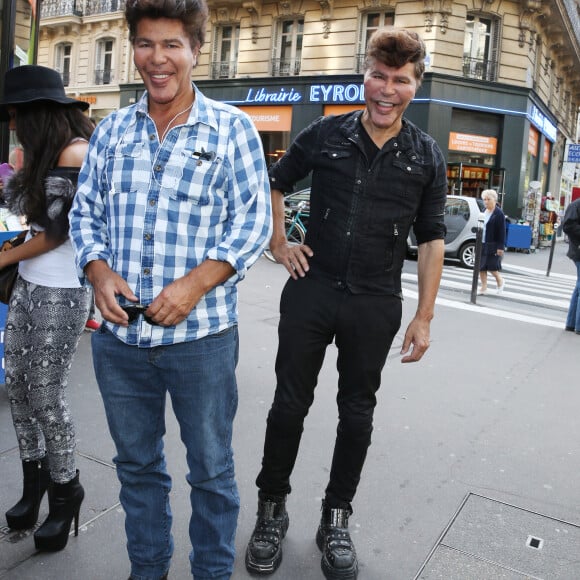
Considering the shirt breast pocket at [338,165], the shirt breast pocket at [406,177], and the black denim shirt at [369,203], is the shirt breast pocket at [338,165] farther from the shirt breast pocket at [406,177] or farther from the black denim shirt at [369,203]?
the shirt breast pocket at [406,177]

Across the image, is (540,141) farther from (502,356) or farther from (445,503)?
(445,503)

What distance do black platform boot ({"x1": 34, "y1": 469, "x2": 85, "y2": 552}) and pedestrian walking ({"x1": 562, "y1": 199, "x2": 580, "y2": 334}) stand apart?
6.49 meters

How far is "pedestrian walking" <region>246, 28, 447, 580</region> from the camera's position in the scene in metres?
2.55

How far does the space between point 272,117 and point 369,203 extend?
21523 millimetres

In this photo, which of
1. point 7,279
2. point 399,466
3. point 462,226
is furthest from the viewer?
point 462,226

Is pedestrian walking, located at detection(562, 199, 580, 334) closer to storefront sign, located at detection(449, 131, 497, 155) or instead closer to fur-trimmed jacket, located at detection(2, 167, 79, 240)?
fur-trimmed jacket, located at detection(2, 167, 79, 240)

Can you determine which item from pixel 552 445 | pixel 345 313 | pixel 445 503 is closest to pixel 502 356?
pixel 552 445

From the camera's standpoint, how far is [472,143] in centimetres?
2127

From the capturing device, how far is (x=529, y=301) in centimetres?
1027

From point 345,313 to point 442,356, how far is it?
3734 millimetres

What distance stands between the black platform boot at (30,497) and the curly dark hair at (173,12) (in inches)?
69.1

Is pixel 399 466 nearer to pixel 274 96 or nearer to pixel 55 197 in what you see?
pixel 55 197

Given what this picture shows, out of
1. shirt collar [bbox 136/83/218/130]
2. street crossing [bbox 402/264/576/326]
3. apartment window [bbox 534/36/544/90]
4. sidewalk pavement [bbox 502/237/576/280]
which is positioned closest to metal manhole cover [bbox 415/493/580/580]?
shirt collar [bbox 136/83/218/130]

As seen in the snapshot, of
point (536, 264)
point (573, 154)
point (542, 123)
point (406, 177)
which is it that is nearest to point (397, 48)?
point (406, 177)
